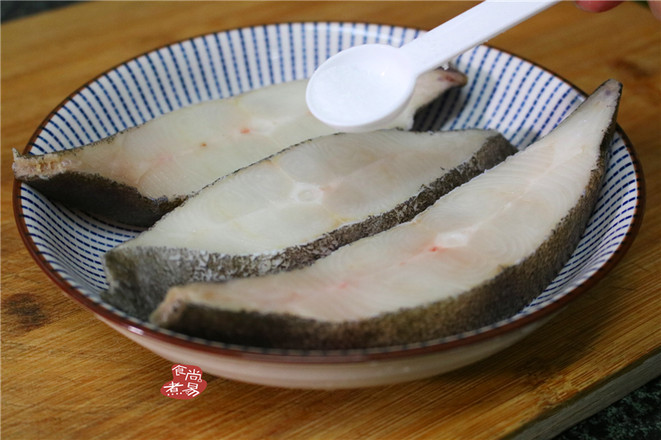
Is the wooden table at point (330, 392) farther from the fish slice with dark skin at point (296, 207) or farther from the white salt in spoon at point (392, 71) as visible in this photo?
the white salt in spoon at point (392, 71)

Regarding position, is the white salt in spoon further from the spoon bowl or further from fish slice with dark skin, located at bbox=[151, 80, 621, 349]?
fish slice with dark skin, located at bbox=[151, 80, 621, 349]

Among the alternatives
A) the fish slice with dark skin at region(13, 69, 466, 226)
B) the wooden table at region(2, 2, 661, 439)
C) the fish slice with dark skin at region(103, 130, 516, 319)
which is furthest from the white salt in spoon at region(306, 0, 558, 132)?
the wooden table at region(2, 2, 661, 439)

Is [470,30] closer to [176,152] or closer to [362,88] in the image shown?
[362,88]

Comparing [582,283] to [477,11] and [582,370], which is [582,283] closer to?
[582,370]

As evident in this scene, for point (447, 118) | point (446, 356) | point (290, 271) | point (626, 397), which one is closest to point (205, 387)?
point (290, 271)

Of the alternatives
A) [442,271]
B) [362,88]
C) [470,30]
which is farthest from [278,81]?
[442,271]

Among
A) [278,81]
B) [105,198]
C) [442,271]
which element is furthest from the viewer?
[278,81]
